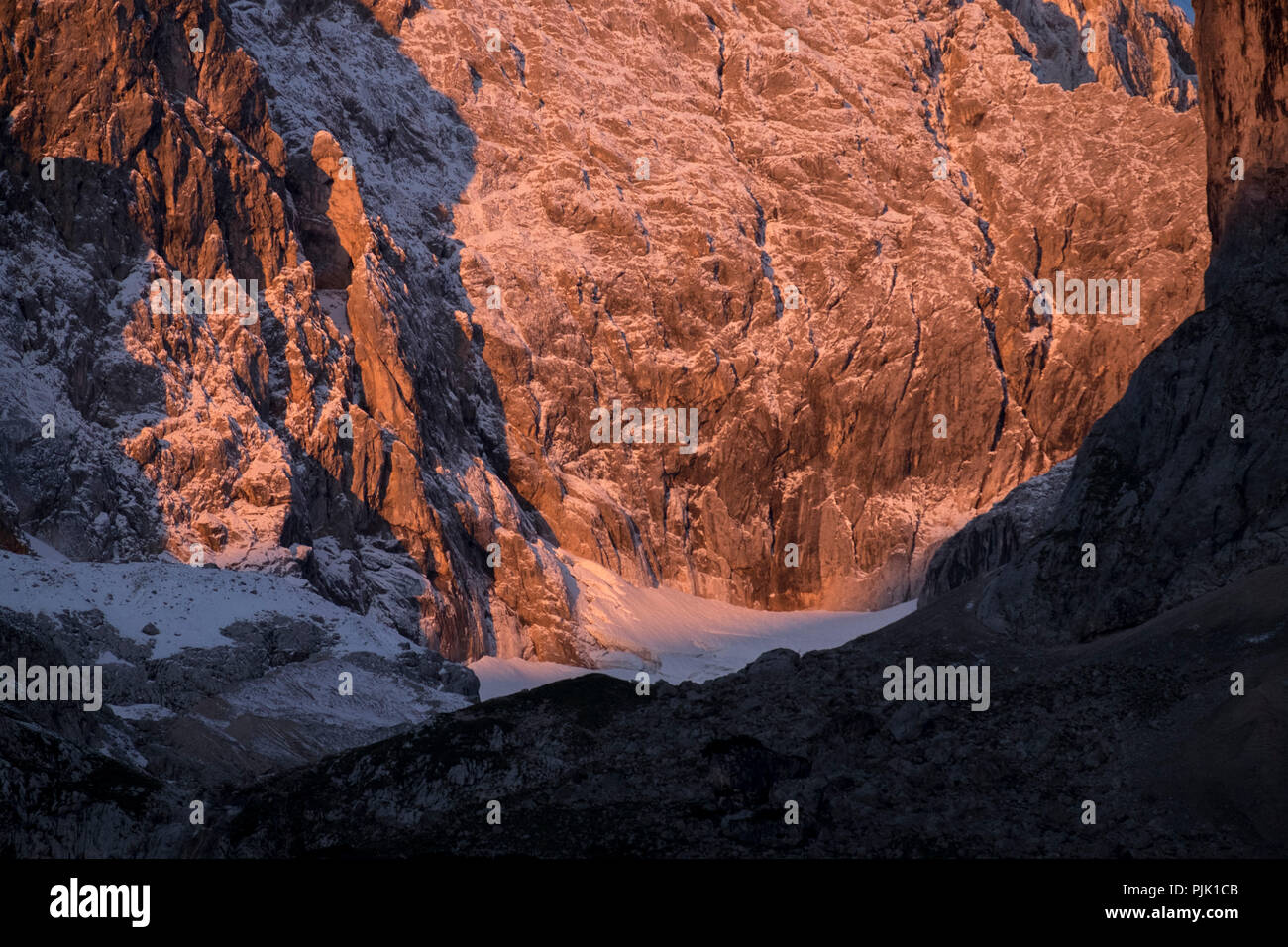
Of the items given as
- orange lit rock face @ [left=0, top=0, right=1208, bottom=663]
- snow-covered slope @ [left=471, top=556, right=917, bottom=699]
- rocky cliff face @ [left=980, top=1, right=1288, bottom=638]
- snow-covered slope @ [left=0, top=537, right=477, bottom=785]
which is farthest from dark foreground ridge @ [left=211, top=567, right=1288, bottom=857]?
snow-covered slope @ [left=471, top=556, right=917, bottom=699]

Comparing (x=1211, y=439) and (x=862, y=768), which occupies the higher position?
(x=1211, y=439)

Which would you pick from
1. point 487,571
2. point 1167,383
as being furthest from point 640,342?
point 1167,383

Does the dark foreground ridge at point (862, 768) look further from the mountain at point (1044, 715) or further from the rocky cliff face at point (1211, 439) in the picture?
the rocky cliff face at point (1211, 439)

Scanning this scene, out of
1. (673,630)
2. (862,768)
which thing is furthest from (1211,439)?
(673,630)

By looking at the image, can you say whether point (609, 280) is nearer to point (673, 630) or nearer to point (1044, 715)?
point (673, 630)

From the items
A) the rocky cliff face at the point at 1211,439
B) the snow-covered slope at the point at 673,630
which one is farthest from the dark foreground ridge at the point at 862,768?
the snow-covered slope at the point at 673,630
